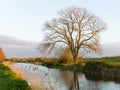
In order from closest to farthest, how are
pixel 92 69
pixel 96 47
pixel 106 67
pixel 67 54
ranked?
pixel 106 67 → pixel 92 69 → pixel 96 47 → pixel 67 54

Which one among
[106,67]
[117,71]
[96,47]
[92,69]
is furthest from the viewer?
[96,47]

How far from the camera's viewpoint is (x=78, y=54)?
181ft

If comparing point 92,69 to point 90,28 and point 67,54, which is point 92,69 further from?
point 67,54

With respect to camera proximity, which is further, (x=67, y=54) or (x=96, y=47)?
(x=67, y=54)

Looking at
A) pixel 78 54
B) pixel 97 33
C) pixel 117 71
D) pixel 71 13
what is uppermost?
pixel 71 13

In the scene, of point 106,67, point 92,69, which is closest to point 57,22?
point 92,69

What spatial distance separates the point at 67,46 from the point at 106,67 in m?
20.2

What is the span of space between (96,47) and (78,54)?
4.31 metres

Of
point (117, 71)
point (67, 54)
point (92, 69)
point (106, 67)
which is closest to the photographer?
point (117, 71)

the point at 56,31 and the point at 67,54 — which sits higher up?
the point at 56,31

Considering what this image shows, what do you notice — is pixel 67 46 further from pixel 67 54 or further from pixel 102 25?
pixel 102 25

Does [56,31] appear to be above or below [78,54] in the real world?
above

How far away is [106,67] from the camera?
3625cm

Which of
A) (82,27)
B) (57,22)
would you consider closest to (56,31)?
(57,22)
